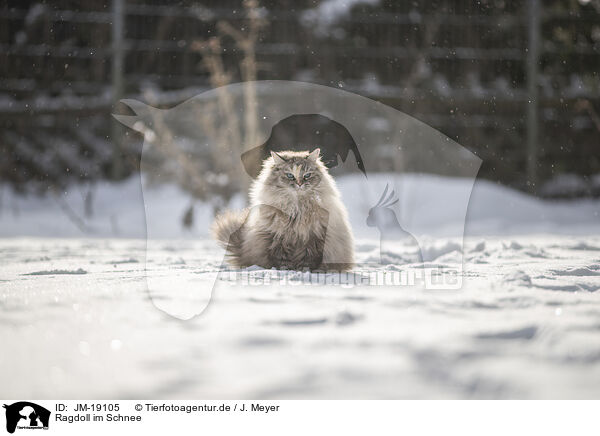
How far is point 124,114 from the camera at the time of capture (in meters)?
1.89

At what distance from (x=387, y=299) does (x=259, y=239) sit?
771mm

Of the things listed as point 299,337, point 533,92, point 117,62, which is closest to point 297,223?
point 299,337

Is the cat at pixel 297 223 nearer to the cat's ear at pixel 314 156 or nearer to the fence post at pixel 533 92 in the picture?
the cat's ear at pixel 314 156

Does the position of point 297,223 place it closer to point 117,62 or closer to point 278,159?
point 278,159

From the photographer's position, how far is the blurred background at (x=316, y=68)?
17.6ft

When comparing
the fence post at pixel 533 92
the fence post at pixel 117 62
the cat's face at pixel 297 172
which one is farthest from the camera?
the fence post at pixel 533 92

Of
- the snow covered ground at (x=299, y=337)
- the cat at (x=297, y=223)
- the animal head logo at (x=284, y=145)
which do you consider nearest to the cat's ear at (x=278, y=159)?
the cat at (x=297, y=223)

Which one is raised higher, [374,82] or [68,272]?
[374,82]

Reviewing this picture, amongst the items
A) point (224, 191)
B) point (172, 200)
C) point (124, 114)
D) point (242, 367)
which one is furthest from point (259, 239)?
point (172, 200)

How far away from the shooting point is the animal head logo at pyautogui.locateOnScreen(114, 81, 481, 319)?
4309mm

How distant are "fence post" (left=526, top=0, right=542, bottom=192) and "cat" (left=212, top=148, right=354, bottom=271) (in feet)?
13.0
